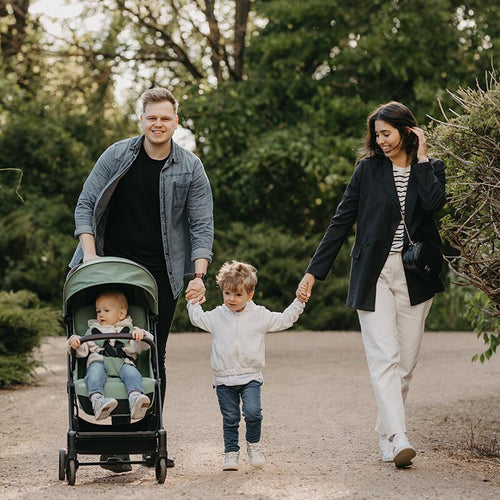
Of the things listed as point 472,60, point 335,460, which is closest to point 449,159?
point 335,460

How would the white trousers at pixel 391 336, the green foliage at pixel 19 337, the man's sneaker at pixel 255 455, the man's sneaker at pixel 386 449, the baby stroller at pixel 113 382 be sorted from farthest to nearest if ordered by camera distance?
the green foliage at pixel 19 337 → the man's sneaker at pixel 386 449 → the white trousers at pixel 391 336 → the man's sneaker at pixel 255 455 → the baby stroller at pixel 113 382

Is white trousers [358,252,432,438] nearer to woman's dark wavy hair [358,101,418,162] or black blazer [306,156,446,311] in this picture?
black blazer [306,156,446,311]

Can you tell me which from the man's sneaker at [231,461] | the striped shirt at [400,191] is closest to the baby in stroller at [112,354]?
the man's sneaker at [231,461]

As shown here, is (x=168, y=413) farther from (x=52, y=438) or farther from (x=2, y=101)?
(x=2, y=101)

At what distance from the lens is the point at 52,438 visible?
7.29 metres

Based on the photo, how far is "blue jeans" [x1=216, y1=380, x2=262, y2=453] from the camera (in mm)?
5738

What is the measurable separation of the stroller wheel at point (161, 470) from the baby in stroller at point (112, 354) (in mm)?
255

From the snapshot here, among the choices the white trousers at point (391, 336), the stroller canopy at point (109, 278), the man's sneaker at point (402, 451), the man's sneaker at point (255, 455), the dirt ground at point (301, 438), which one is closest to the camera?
the dirt ground at point (301, 438)

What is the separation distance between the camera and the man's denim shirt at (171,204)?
19.7ft

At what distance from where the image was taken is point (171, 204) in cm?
602

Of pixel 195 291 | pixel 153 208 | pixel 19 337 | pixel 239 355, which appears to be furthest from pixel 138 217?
pixel 19 337

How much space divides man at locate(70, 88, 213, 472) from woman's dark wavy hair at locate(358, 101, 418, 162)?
1.05m

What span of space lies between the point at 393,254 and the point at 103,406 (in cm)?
187

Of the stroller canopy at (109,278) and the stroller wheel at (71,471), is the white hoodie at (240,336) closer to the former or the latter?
the stroller canopy at (109,278)
